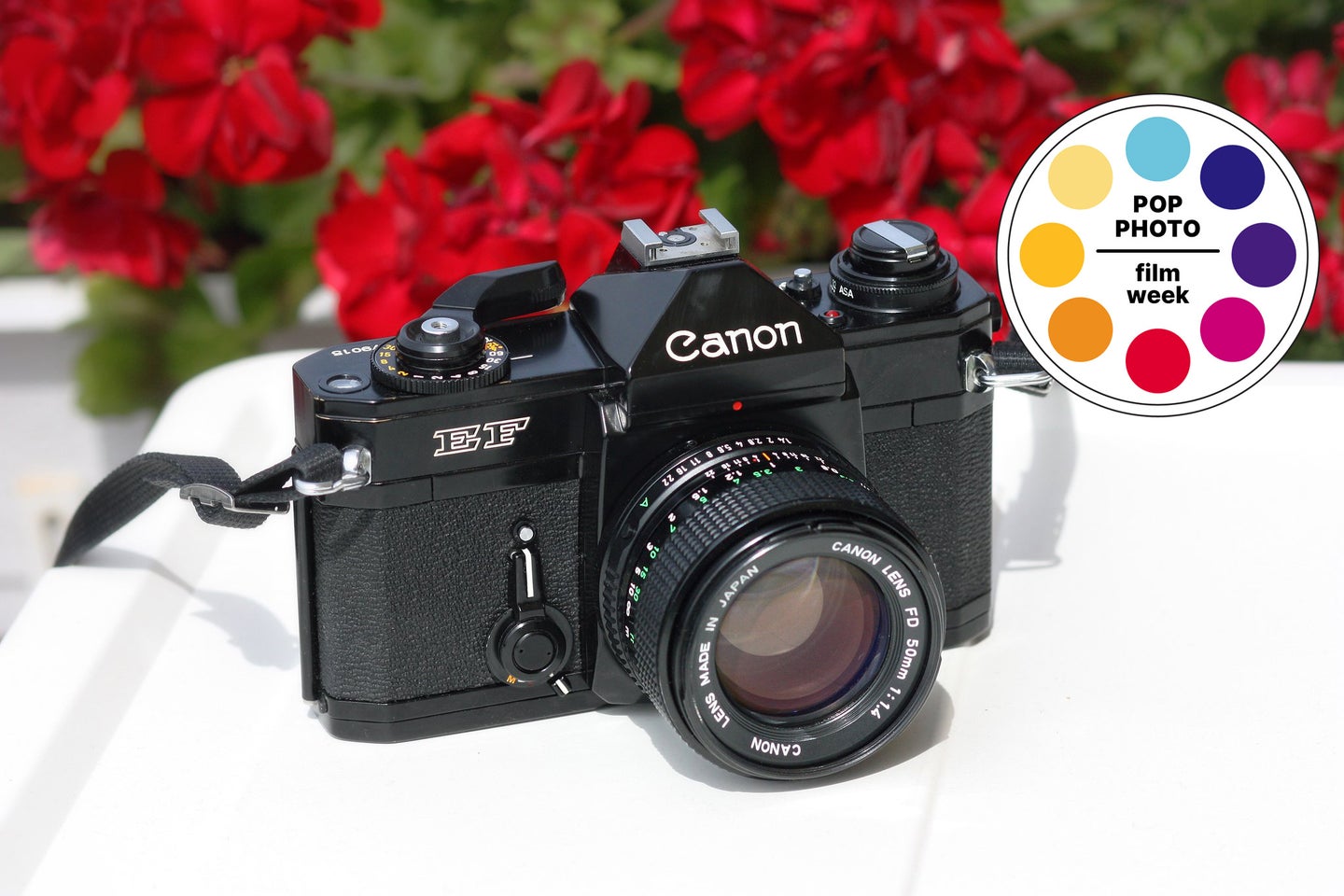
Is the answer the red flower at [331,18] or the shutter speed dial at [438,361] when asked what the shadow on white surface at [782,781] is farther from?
the red flower at [331,18]

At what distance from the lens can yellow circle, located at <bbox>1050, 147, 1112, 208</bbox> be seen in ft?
2.72

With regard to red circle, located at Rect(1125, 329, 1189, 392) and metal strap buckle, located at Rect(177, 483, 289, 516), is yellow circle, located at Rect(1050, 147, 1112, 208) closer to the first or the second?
red circle, located at Rect(1125, 329, 1189, 392)

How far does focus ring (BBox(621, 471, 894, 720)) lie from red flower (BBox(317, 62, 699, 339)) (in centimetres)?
32

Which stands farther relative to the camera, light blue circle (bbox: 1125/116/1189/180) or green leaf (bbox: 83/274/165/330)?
green leaf (bbox: 83/274/165/330)

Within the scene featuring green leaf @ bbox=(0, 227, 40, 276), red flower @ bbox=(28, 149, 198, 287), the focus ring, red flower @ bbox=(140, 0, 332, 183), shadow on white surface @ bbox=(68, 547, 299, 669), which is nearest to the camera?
the focus ring

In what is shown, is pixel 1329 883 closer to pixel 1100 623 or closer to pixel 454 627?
pixel 1100 623

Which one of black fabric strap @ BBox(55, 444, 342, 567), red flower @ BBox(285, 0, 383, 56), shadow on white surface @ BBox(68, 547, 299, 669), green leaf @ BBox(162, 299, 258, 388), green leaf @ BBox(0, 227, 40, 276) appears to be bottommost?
shadow on white surface @ BBox(68, 547, 299, 669)

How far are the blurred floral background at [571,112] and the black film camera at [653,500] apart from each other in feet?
0.80

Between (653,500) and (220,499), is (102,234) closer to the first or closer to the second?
(220,499)

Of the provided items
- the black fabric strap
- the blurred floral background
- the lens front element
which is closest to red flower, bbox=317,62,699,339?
the blurred floral background

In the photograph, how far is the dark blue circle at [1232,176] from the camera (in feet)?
2.68

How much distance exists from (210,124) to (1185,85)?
24.6 inches

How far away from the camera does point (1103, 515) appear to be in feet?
2.94

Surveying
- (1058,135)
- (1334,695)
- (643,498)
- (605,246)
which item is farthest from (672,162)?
(1334,695)
